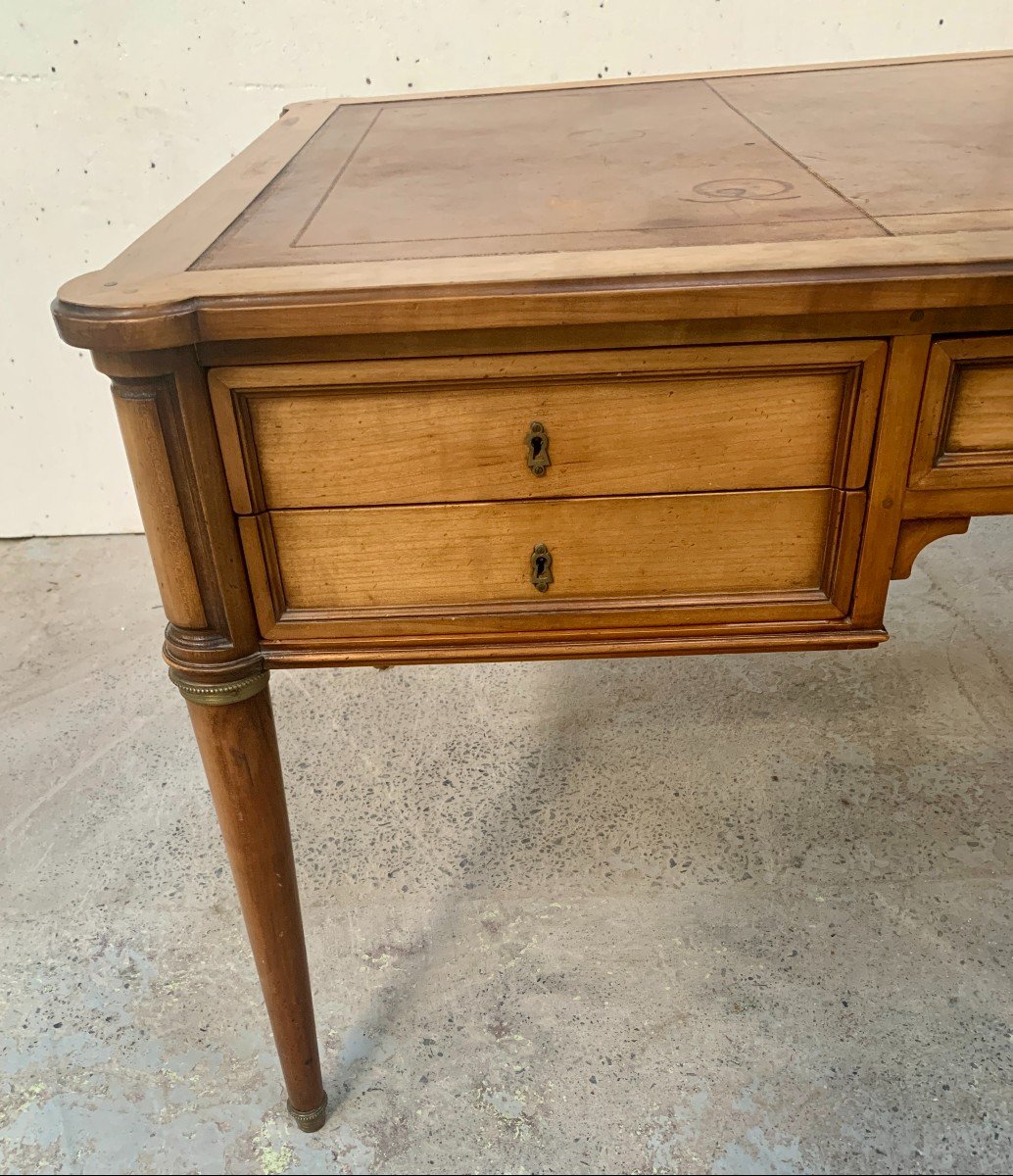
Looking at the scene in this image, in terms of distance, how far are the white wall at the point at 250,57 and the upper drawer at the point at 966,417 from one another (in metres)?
1.44

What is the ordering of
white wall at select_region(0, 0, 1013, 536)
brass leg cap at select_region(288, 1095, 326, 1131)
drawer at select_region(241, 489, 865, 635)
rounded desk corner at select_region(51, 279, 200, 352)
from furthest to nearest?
white wall at select_region(0, 0, 1013, 536)
brass leg cap at select_region(288, 1095, 326, 1131)
drawer at select_region(241, 489, 865, 635)
rounded desk corner at select_region(51, 279, 200, 352)

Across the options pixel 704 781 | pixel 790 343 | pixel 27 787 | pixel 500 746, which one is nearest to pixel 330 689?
pixel 500 746

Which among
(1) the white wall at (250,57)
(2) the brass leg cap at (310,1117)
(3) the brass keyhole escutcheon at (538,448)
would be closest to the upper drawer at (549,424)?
(3) the brass keyhole escutcheon at (538,448)

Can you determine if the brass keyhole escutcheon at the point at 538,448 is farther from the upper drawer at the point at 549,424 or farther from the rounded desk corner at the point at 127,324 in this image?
the rounded desk corner at the point at 127,324

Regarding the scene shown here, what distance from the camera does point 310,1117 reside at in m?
1.09

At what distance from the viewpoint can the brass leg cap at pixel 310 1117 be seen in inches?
43.1

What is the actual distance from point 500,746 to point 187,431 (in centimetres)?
103

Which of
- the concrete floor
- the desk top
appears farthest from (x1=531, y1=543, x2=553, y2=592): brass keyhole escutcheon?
the concrete floor

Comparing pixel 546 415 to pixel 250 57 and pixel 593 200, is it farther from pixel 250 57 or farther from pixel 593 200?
pixel 250 57

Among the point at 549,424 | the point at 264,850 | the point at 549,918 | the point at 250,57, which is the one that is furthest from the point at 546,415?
the point at 250,57

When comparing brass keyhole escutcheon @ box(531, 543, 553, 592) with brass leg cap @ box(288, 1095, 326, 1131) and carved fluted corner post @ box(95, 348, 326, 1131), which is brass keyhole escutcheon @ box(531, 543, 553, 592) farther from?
brass leg cap @ box(288, 1095, 326, 1131)

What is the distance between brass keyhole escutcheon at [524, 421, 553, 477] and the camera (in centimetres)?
77

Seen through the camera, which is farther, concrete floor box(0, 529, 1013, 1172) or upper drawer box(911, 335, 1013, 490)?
concrete floor box(0, 529, 1013, 1172)

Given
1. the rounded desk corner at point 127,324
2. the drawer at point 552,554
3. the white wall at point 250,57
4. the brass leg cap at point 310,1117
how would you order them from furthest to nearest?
the white wall at point 250,57 → the brass leg cap at point 310,1117 → the drawer at point 552,554 → the rounded desk corner at point 127,324
